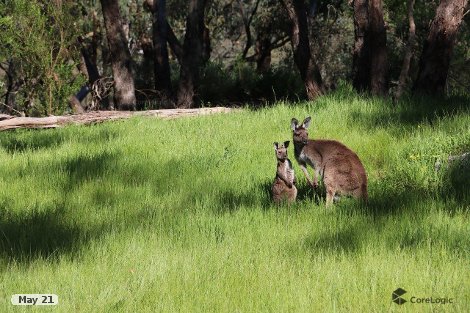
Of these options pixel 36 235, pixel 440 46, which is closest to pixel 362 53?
pixel 440 46

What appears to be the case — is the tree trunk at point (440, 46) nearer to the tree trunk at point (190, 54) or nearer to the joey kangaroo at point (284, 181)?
the joey kangaroo at point (284, 181)

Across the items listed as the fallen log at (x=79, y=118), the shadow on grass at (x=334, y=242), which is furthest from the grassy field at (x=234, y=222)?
the fallen log at (x=79, y=118)

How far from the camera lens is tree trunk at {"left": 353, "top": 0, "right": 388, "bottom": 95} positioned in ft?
44.8

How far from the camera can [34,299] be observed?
4.68m

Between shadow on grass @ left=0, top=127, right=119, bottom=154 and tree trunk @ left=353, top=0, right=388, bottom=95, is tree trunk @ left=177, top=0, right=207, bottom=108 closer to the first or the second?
tree trunk @ left=353, top=0, right=388, bottom=95

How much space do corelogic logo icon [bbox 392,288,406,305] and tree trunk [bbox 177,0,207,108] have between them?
1453 centimetres

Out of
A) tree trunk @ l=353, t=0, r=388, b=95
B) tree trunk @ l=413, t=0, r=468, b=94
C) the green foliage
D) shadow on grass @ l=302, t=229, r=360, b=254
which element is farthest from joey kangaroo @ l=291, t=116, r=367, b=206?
the green foliage

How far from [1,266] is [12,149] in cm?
623

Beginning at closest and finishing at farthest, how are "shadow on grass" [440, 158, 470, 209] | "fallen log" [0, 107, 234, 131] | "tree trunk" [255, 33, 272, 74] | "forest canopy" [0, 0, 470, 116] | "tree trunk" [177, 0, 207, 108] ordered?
"shadow on grass" [440, 158, 470, 209] → "fallen log" [0, 107, 234, 131] → "forest canopy" [0, 0, 470, 116] → "tree trunk" [177, 0, 207, 108] → "tree trunk" [255, 33, 272, 74]

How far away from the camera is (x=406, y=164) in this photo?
7.91m

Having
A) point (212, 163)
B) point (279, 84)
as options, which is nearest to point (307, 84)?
point (279, 84)

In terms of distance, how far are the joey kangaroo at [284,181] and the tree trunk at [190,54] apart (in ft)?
38.5

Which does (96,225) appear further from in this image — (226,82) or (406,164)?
(226,82)

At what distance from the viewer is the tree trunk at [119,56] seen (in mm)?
16453
